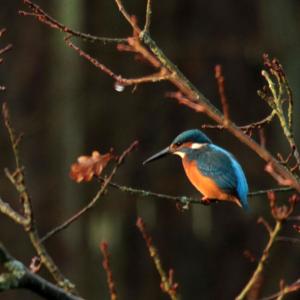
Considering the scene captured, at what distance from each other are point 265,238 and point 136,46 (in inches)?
285

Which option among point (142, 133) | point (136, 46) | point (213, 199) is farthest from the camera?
point (142, 133)

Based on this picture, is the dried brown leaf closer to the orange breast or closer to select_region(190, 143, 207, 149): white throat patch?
the orange breast

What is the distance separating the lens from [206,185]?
481cm

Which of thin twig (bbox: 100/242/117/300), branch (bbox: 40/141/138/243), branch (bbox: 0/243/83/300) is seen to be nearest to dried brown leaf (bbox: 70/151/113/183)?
branch (bbox: 40/141/138/243)

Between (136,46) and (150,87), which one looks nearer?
(136,46)

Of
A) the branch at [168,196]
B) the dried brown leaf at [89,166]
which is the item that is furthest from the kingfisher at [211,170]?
the dried brown leaf at [89,166]

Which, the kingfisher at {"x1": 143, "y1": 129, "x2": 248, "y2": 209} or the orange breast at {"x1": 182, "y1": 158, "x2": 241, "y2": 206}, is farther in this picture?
the orange breast at {"x1": 182, "y1": 158, "x2": 241, "y2": 206}

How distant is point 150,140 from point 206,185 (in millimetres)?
4449

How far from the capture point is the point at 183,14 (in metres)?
9.90

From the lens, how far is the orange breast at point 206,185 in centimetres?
472

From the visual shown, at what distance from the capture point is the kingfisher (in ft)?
15.1

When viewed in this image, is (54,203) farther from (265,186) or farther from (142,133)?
(265,186)

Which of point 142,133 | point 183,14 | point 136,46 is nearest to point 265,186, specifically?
point 142,133

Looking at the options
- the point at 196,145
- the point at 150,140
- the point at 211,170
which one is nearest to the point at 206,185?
the point at 211,170
